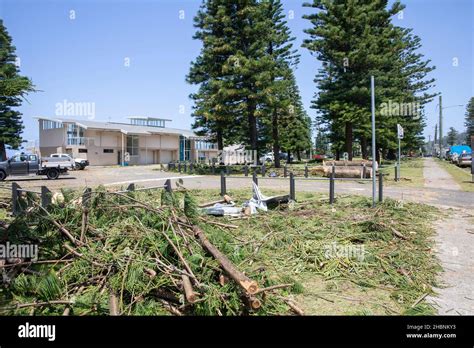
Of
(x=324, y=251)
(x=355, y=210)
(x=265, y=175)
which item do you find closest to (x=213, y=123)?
Answer: (x=265, y=175)

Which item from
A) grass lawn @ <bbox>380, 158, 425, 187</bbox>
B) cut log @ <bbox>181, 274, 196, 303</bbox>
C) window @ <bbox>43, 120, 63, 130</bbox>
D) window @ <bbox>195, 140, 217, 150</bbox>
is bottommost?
cut log @ <bbox>181, 274, 196, 303</bbox>

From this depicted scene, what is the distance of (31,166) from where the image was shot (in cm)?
2577

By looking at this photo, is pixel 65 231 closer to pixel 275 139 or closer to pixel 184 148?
pixel 275 139

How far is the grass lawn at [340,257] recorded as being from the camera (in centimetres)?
457

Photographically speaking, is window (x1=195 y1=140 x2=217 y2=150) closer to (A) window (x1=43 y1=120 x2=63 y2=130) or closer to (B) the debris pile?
(A) window (x1=43 y1=120 x2=63 y2=130)

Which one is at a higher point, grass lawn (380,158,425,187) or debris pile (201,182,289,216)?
grass lawn (380,158,425,187)

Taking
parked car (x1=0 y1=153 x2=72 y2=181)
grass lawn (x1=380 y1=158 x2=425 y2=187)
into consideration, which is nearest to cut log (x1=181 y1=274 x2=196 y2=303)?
grass lawn (x1=380 y1=158 x2=425 y2=187)

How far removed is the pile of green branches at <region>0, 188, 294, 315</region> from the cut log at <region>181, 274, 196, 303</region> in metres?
0.01

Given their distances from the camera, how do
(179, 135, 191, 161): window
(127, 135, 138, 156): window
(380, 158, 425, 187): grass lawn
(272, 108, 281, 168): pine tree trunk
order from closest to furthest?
(380, 158, 425, 187): grass lawn, (272, 108, 281, 168): pine tree trunk, (127, 135, 138, 156): window, (179, 135, 191, 161): window

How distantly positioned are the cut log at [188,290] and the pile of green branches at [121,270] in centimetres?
1

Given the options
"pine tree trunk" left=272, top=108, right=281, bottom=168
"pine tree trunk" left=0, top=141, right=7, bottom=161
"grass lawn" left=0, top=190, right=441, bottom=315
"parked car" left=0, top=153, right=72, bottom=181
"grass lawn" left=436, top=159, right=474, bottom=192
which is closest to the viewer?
"grass lawn" left=0, top=190, right=441, bottom=315

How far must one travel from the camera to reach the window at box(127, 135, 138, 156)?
51.7 meters

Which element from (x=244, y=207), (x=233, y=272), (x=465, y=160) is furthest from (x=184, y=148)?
(x=233, y=272)
